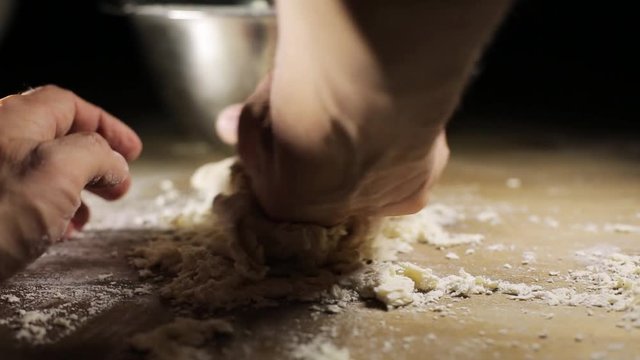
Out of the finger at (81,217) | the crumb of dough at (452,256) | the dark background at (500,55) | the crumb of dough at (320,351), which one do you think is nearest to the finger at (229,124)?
the finger at (81,217)

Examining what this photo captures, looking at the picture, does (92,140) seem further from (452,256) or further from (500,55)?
(500,55)

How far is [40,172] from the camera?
27.9 inches

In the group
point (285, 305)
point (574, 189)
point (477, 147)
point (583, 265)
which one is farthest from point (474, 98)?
point (285, 305)

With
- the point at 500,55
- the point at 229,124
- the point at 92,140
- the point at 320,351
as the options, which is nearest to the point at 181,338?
the point at 320,351

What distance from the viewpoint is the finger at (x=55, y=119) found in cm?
77

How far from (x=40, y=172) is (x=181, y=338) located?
21 cm

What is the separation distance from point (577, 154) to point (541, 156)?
2.8 inches

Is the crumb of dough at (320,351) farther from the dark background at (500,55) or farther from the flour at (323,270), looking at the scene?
the dark background at (500,55)

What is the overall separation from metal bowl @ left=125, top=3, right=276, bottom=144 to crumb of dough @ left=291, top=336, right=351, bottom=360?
0.75 metres

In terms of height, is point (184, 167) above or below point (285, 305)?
below

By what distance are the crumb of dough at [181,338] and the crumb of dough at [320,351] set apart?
A: 0.08 m

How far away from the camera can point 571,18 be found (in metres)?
2.37

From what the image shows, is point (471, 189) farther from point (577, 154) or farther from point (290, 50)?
point (290, 50)

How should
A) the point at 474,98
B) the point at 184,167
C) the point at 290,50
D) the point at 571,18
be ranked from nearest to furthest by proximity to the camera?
the point at 290,50, the point at 184,167, the point at 474,98, the point at 571,18
